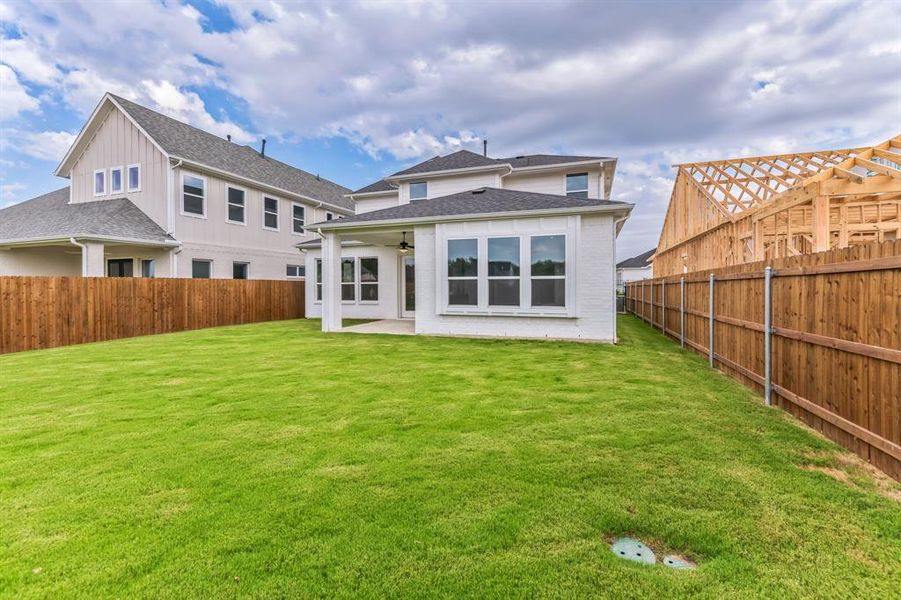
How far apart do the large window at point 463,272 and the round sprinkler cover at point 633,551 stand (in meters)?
8.15

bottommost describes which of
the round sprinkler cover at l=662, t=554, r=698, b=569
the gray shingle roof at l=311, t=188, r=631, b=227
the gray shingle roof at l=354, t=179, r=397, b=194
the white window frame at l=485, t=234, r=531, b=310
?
the round sprinkler cover at l=662, t=554, r=698, b=569

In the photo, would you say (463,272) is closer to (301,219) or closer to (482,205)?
(482,205)

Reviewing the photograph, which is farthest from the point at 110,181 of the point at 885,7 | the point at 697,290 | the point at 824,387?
the point at 885,7

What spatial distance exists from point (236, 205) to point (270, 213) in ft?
5.80

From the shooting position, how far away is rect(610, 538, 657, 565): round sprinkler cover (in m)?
2.01

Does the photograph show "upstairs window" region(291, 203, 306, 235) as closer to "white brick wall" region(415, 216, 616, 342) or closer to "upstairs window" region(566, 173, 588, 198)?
"white brick wall" region(415, 216, 616, 342)

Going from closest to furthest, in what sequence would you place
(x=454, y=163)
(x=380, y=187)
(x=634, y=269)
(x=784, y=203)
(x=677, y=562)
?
(x=677, y=562) → (x=784, y=203) → (x=454, y=163) → (x=380, y=187) → (x=634, y=269)

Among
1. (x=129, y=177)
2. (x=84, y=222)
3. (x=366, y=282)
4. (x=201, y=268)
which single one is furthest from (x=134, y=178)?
(x=366, y=282)

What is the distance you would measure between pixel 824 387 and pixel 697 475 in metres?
1.98

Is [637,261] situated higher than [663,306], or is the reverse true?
[637,261]

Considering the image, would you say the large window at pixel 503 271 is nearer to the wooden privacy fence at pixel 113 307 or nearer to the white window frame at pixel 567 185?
the white window frame at pixel 567 185

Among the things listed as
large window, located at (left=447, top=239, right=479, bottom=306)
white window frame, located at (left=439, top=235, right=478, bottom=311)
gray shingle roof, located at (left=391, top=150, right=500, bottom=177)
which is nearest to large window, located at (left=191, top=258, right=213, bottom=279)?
gray shingle roof, located at (left=391, top=150, right=500, bottom=177)

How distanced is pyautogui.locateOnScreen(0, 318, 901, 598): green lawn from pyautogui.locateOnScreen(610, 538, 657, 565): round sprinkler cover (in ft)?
0.21

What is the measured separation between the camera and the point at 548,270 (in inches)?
376
